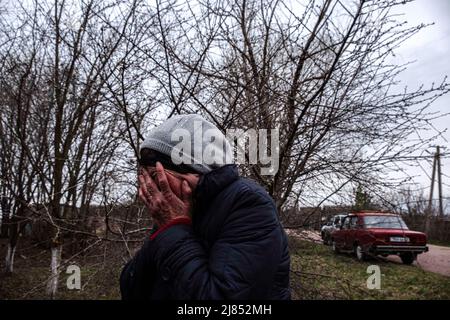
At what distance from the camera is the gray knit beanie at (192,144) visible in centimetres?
118

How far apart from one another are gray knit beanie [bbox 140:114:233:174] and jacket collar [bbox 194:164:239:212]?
1.7 inches

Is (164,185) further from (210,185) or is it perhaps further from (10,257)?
(10,257)

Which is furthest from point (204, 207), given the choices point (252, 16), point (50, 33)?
point (50, 33)

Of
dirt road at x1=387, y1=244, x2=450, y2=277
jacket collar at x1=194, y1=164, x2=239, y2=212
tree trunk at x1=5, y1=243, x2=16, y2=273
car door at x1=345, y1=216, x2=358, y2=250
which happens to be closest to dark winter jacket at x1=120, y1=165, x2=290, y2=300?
jacket collar at x1=194, y1=164, x2=239, y2=212

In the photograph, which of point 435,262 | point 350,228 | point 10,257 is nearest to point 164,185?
point 350,228

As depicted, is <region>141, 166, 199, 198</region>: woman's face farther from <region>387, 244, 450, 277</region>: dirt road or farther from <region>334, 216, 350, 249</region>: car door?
<region>387, 244, 450, 277</region>: dirt road

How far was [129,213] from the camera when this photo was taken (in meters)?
3.38

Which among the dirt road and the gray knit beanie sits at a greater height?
the gray knit beanie

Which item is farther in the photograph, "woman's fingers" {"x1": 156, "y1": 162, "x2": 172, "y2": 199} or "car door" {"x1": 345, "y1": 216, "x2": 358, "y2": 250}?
"car door" {"x1": 345, "y1": 216, "x2": 358, "y2": 250}

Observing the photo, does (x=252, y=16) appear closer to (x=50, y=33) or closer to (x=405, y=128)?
(x=405, y=128)

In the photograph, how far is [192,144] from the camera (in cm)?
119

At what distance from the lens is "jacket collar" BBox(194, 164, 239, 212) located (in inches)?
44.7

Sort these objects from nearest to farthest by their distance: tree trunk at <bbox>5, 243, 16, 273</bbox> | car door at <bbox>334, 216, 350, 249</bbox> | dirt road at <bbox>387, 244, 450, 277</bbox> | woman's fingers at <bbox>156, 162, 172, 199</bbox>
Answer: woman's fingers at <bbox>156, 162, 172, 199</bbox>
car door at <bbox>334, 216, 350, 249</bbox>
tree trunk at <bbox>5, 243, 16, 273</bbox>
dirt road at <bbox>387, 244, 450, 277</bbox>

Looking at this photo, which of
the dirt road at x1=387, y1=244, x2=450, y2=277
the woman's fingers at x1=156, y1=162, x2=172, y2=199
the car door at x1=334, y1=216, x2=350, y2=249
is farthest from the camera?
the dirt road at x1=387, y1=244, x2=450, y2=277
